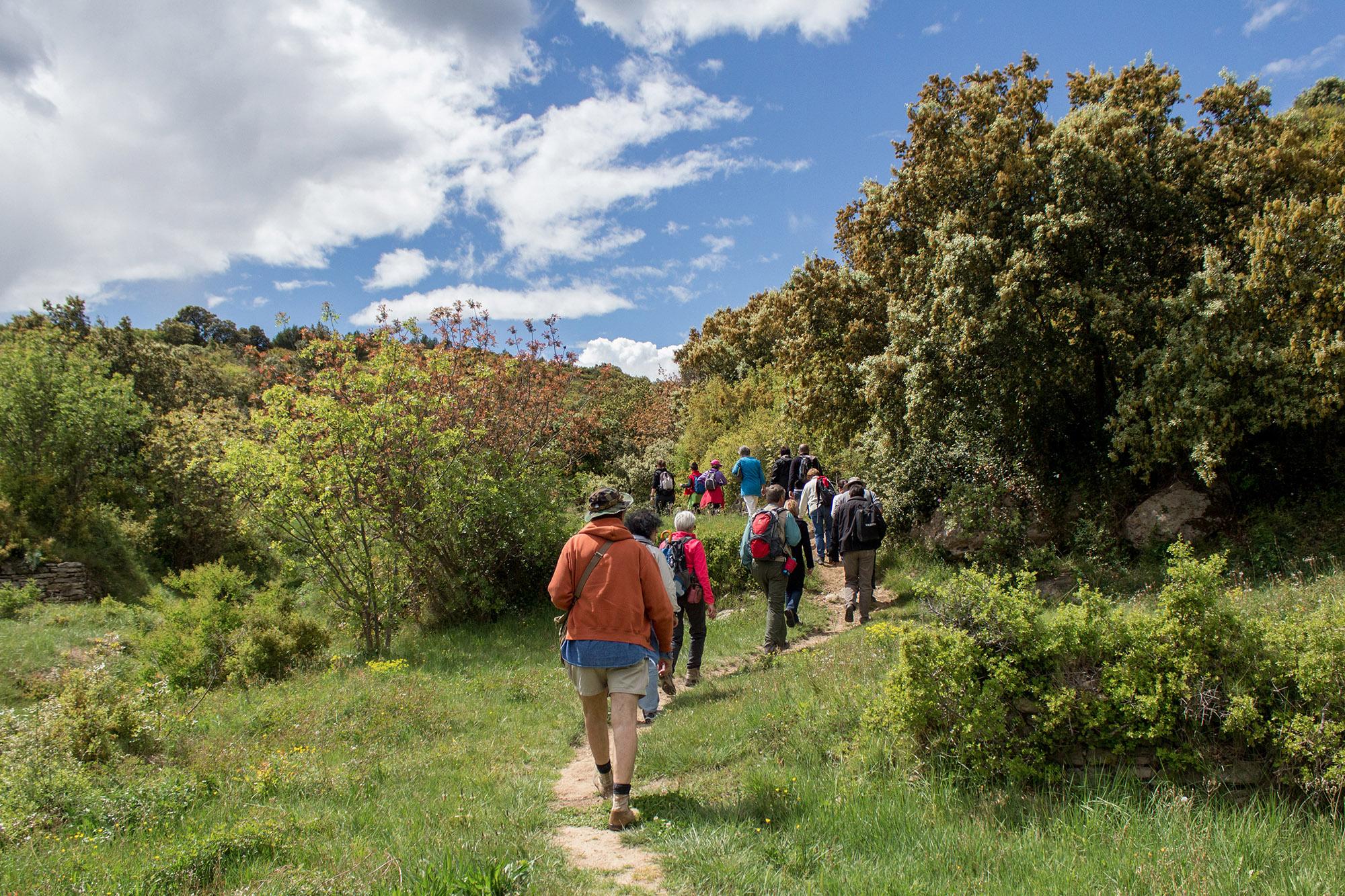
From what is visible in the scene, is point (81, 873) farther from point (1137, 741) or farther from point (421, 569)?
point (421, 569)

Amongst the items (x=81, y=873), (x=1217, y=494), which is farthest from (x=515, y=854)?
(x=1217, y=494)

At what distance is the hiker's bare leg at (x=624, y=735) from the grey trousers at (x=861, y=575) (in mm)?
6058

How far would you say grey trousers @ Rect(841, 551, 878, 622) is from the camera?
9.93m

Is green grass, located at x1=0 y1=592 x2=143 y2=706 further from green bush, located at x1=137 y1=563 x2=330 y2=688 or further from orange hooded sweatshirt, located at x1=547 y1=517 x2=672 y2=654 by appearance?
orange hooded sweatshirt, located at x1=547 y1=517 x2=672 y2=654

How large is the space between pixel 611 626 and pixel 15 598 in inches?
912

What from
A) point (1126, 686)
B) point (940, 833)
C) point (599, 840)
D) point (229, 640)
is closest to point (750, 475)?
point (229, 640)

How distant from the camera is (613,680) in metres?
4.63

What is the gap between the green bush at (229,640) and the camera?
449 inches

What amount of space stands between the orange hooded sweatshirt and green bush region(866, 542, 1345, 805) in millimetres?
1665

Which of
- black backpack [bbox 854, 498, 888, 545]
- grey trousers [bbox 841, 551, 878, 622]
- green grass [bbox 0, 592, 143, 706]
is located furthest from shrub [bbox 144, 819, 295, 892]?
grey trousers [bbox 841, 551, 878, 622]

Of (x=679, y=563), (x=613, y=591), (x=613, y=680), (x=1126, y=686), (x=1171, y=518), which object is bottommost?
(x=1126, y=686)

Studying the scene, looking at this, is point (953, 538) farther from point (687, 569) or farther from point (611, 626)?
point (611, 626)

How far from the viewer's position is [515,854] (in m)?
3.75

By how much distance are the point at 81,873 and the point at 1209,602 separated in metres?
6.54
